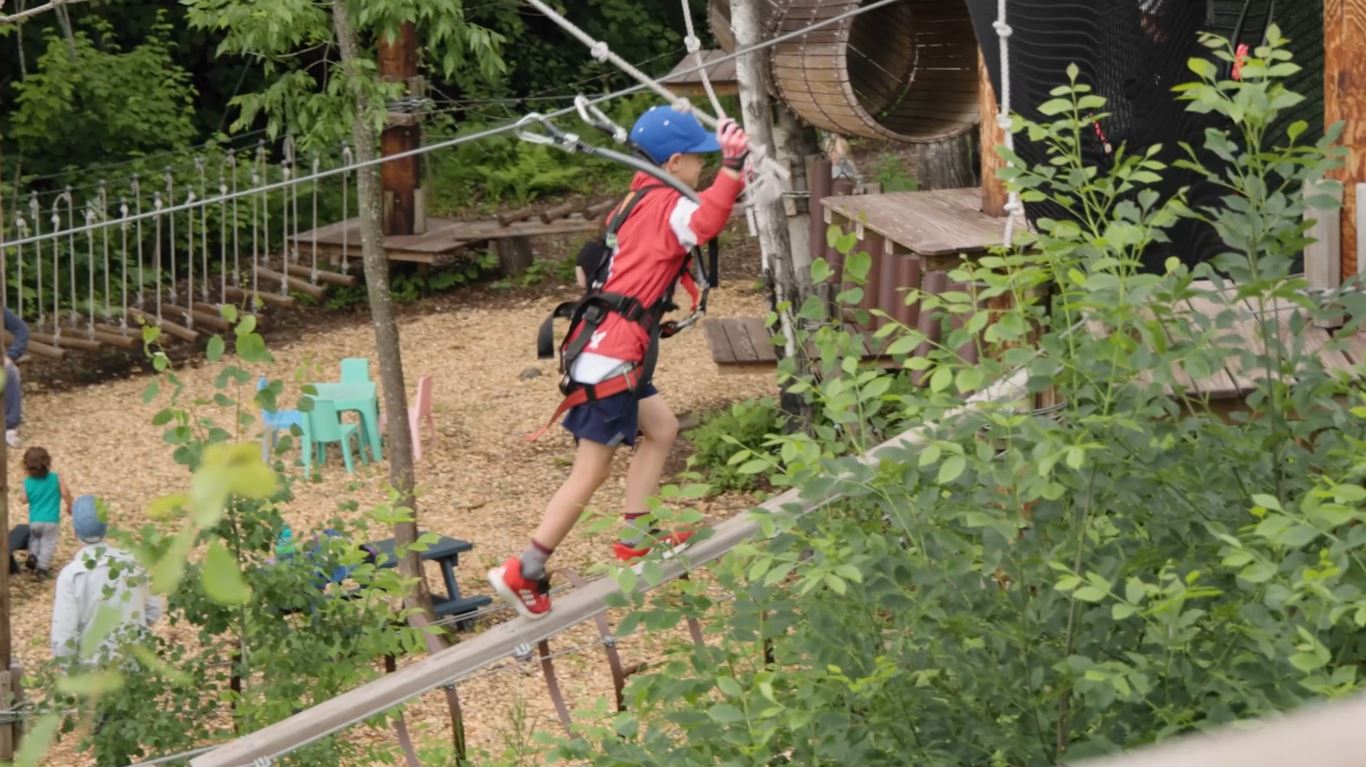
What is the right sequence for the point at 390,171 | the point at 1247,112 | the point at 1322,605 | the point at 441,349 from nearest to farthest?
the point at 1322,605, the point at 1247,112, the point at 441,349, the point at 390,171

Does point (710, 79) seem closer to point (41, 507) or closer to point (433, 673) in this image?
point (41, 507)

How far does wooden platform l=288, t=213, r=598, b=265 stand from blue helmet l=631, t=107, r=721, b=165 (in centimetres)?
882

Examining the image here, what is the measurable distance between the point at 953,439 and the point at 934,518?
0.19 m

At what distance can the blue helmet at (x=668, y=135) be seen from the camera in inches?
186

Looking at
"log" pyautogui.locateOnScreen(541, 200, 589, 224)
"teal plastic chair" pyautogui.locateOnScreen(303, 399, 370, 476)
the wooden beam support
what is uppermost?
"log" pyautogui.locateOnScreen(541, 200, 589, 224)

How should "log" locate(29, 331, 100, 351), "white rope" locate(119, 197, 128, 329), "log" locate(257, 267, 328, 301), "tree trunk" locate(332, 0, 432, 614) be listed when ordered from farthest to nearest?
"log" locate(257, 267, 328, 301)
"white rope" locate(119, 197, 128, 329)
"log" locate(29, 331, 100, 351)
"tree trunk" locate(332, 0, 432, 614)

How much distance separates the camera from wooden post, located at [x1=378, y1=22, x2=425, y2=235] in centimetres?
1254

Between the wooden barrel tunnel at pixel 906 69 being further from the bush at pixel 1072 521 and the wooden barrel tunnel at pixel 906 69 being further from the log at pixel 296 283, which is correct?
the log at pixel 296 283

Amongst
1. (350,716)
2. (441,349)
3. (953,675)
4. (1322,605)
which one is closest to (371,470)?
(441,349)

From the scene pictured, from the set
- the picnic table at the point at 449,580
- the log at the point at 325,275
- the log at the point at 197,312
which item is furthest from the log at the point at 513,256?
the picnic table at the point at 449,580

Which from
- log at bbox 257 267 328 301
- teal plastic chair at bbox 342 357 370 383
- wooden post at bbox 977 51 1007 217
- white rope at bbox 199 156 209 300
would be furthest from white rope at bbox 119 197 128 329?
wooden post at bbox 977 51 1007 217

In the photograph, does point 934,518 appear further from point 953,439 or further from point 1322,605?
point 1322,605

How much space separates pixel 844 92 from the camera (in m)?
6.95

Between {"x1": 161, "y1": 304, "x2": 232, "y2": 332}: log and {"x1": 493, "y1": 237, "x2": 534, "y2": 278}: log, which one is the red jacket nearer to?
{"x1": 161, "y1": 304, "x2": 232, "y2": 332}: log
